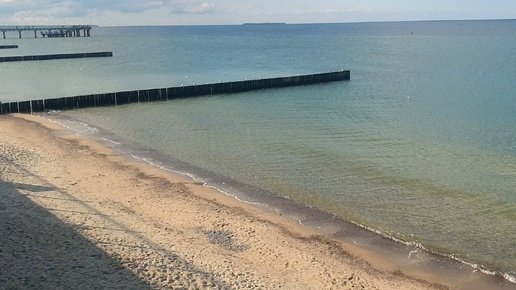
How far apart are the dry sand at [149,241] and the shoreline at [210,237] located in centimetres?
3

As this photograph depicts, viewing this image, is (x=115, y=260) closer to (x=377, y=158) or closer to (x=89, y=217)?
(x=89, y=217)

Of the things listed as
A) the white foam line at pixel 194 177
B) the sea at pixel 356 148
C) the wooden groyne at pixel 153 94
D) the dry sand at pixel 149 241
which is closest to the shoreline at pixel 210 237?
the dry sand at pixel 149 241

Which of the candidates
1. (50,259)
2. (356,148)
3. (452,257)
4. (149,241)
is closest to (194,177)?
(149,241)

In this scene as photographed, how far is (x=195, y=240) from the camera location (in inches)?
502

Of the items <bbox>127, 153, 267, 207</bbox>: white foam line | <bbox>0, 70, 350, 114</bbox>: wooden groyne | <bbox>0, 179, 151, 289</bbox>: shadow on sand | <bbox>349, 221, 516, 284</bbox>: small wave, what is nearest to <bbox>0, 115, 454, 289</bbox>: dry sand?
<bbox>0, 179, 151, 289</bbox>: shadow on sand

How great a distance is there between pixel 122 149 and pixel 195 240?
11369 millimetres

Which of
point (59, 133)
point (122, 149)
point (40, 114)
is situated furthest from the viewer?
point (40, 114)

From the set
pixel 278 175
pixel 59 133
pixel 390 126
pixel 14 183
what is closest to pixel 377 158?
pixel 278 175

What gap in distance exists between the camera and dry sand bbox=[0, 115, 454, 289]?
10172 mm

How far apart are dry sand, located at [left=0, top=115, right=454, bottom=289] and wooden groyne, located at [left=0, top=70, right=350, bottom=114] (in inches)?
586

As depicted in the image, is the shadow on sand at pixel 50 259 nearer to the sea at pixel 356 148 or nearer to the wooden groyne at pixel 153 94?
the sea at pixel 356 148

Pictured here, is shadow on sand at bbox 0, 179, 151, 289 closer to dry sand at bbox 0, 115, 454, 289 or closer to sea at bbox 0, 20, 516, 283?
dry sand at bbox 0, 115, 454, 289

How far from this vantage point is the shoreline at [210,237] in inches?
430

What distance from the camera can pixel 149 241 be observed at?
40.3ft
